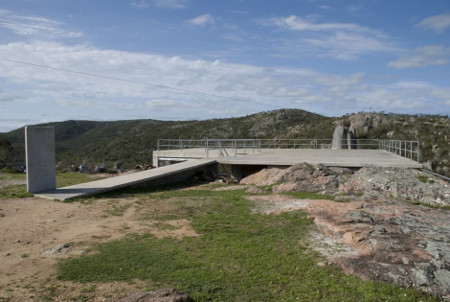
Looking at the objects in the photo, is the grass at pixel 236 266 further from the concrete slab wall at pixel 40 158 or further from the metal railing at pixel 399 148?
the metal railing at pixel 399 148

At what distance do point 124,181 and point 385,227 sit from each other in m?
9.29

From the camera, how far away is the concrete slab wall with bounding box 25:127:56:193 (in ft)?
38.0

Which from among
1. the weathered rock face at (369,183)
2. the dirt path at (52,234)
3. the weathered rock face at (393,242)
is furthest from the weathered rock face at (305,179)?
the dirt path at (52,234)

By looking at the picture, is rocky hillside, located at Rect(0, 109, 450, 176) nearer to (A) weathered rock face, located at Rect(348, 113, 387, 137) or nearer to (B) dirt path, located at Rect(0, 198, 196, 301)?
(A) weathered rock face, located at Rect(348, 113, 387, 137)

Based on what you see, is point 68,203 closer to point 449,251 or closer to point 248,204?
point 248,204

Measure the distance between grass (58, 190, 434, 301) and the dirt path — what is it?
32cm

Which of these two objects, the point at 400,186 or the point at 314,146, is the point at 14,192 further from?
the point at 314,146

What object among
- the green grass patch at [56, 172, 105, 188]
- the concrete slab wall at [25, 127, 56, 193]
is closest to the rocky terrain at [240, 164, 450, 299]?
the concrete slab wall at [25, 127, 56, 193]

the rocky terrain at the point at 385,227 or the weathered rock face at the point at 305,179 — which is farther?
the weathered rock face at the point at 305,179

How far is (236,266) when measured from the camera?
577 cm

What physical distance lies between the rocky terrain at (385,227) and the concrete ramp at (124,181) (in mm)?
4520

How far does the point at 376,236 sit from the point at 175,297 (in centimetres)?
371

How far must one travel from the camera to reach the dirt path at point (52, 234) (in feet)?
16.4

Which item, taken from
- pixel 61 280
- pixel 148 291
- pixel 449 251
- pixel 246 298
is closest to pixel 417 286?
pixel 449 251
